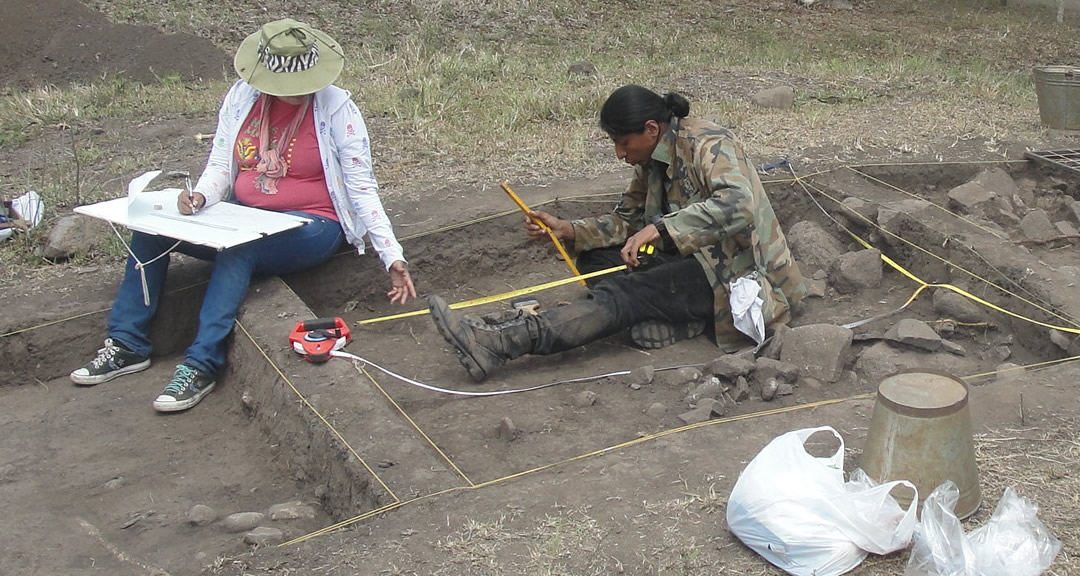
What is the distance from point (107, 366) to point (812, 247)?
10.8 feet

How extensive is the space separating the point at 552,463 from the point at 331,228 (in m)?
1.67

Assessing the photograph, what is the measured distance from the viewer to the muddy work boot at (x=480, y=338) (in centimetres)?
405

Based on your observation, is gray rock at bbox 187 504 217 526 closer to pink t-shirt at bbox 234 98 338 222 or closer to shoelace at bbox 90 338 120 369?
shoelace at bbox 90 338 120 369

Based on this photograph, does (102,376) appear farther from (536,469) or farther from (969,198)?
(969,198)

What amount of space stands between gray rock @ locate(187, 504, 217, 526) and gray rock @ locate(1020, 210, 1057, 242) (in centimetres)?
398

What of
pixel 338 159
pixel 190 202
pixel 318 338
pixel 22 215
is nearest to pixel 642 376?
pixel 318 338

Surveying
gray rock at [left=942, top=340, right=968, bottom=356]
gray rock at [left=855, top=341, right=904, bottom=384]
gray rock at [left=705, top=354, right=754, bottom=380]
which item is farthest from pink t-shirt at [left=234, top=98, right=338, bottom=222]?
gray rock at [left=942, top=340, right=968, bottom=356]

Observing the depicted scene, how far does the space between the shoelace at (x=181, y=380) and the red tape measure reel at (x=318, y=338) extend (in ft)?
1.53

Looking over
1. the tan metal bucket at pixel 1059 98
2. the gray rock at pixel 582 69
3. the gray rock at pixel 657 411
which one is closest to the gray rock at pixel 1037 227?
the tan metal bucket at pixel 1059 98

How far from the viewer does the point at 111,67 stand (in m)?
10.0

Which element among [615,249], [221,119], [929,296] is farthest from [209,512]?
[929,296]

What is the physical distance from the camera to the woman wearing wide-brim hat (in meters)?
4.29

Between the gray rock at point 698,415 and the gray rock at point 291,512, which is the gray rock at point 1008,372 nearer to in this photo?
the gray rock at point 698,415

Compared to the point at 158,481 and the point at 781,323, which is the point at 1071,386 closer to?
the point at 781,323
